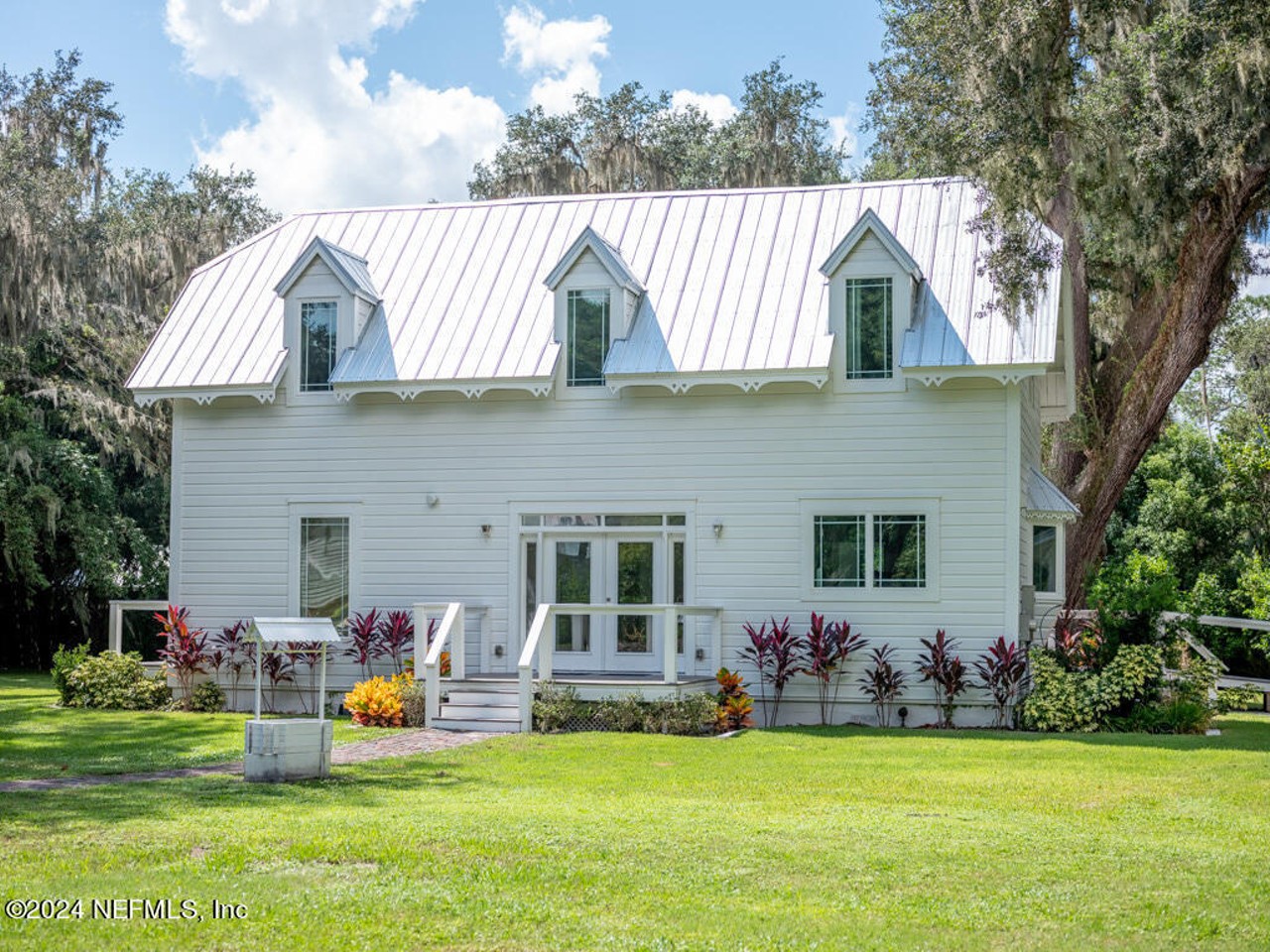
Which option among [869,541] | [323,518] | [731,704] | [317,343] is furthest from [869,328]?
[323,518]

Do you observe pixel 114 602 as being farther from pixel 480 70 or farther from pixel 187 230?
pixel 480 70

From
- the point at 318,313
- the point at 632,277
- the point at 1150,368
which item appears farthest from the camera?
the point at 1150,368

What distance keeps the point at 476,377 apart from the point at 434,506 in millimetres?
1835

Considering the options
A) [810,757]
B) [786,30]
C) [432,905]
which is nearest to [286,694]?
[810,757]

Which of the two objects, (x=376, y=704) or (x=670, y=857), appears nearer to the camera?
(x=670, y=857)

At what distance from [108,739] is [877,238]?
1054 cm

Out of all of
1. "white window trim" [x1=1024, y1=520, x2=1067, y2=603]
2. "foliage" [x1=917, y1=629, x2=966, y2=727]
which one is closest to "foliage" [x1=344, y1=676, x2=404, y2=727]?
"foliage" [x1=917, y1=629, x2=966, y2=727]

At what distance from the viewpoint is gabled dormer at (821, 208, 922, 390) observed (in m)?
17.6

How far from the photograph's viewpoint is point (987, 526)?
17078mm

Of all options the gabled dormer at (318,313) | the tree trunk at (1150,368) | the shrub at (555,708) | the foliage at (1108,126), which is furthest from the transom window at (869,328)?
the gabled dormer at (318,313)

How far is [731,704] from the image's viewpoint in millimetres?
16828

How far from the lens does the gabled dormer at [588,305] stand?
18.5m

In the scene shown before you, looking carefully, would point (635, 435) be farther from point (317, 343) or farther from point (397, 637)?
point (317, 343)

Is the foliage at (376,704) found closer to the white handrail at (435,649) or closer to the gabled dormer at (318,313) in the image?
the white handrail at (435,649)
